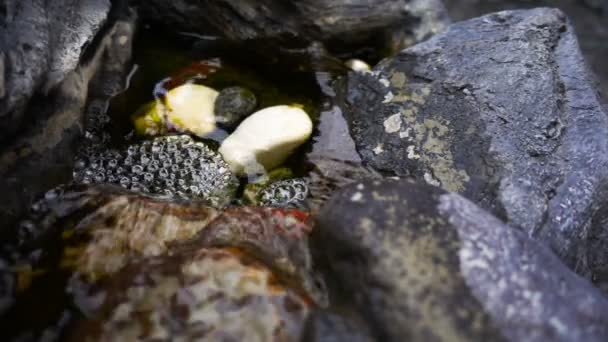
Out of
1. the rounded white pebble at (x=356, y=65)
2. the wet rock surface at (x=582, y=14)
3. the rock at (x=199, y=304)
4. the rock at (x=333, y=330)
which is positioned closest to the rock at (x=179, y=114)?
the rounded white pebble at (x=356, y=65)

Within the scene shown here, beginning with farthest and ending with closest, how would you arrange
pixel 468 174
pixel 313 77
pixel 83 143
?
1. pixel 313 77
2. pixel 83 143
3. pixel 468 174

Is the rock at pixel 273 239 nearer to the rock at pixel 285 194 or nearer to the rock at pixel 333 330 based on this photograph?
the rock at pixel 333 330

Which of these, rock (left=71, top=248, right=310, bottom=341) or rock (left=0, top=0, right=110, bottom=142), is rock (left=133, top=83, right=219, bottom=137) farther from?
rock (left=71, top=248, right=310, bottom=341)

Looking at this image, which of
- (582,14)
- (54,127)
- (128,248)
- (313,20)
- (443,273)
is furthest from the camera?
(582,14)

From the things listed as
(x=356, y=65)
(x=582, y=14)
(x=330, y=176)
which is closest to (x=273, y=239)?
(x=330, y=176)

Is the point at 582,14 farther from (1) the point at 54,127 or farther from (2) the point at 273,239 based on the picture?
(1) the point at 54,127

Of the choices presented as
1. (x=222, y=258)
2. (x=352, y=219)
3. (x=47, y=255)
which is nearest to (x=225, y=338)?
(x=222, y=258)

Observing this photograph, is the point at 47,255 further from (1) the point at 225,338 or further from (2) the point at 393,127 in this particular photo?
(2) the point at 393,127
